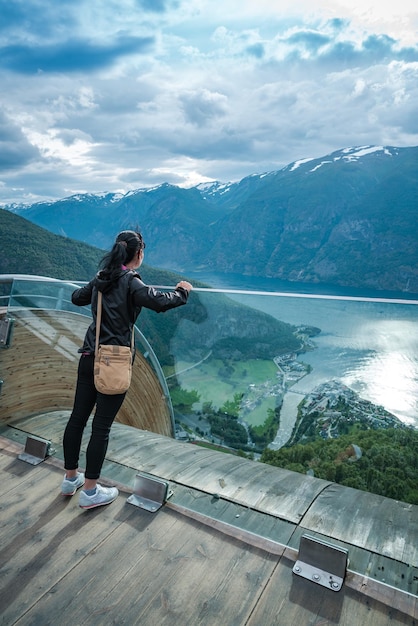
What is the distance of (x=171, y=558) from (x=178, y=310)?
1854 millimetres

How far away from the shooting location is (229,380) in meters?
2.96

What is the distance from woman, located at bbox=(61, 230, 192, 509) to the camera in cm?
196

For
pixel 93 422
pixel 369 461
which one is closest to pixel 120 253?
pixel 93 422

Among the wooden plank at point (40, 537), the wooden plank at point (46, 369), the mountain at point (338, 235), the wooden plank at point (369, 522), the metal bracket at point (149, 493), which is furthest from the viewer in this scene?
the mountain at point (338, 235)

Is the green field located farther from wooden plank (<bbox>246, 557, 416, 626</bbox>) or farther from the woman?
wooden plank (<bbox>246, 557, 416, 626</bbox>)

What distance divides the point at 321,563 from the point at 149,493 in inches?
34.0

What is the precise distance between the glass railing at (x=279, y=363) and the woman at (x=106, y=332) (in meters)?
0.96

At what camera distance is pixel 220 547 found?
1.79 metres

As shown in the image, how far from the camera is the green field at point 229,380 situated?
2819 mm

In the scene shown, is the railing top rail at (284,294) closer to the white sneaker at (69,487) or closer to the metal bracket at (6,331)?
the metal bracket at (6,331)

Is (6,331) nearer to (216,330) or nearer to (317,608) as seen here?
(216,330)

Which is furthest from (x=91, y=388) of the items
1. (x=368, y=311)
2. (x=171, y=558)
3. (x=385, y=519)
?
Result: (x=368, y=311)

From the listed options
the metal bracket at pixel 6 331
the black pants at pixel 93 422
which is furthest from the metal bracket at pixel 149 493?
the metal bracket at pixel 6 331

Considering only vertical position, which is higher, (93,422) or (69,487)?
(93,422)
